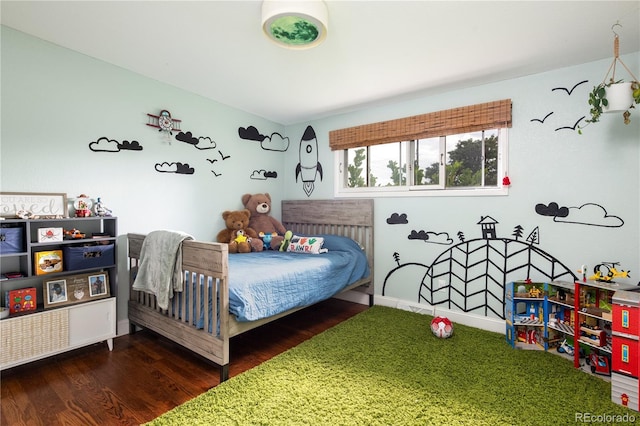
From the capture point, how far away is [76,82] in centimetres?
244

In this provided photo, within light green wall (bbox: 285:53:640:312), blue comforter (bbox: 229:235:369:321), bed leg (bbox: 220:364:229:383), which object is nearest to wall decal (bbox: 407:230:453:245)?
light green wall (bbox: 285:53:640:312)

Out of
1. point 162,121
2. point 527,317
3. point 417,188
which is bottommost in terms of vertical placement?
point 527,317

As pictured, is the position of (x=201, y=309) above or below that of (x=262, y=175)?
below

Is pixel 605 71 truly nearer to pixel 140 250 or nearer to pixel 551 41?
pixel 551 41

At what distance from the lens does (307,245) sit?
3.43 meters

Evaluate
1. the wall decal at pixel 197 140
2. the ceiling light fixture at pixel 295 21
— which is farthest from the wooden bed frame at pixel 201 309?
the ceiling light fixture at pixel 295 21

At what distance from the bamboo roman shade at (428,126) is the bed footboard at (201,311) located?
2223mm

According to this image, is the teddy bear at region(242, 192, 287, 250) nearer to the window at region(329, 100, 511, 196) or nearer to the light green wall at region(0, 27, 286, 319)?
the light green wall at region(0, 27, 286, 319)

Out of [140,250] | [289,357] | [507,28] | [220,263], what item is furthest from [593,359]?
[140,250]

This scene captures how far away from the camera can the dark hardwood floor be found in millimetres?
1709

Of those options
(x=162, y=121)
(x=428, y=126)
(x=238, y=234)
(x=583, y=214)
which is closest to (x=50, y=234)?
(x=162, y=121)

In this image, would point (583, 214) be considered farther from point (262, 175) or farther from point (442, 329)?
point (262, 175)

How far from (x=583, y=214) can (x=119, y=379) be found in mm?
3516

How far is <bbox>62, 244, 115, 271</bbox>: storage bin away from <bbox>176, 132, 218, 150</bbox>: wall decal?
1.23 meters
